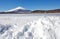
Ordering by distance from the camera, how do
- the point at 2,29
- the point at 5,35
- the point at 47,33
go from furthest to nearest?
the point at 2,29, the point at 5,35, the point at 47,33

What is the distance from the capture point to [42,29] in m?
3.56

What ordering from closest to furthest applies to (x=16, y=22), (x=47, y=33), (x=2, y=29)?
(x=47, y=33) → (x=2, y=29) → (x=16, y=22)

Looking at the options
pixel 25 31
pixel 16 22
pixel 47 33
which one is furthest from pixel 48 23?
pixel 16 22

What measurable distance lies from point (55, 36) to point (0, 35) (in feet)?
4.94

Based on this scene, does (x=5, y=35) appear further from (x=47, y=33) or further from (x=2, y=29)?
(x=47, y=33)

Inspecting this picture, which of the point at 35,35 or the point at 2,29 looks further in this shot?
the point at 2,29

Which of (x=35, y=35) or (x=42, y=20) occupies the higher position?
(x=42, y=20)

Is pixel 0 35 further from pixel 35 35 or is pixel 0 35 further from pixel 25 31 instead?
pixel 35 35

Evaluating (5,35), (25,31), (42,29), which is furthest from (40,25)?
(5,35)

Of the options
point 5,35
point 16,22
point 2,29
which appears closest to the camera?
point 5,35

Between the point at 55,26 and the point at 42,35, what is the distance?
1.53 ft

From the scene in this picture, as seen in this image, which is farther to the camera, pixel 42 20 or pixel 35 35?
pixel 42 20

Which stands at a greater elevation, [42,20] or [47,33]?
[42,20]

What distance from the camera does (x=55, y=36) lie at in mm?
3479
